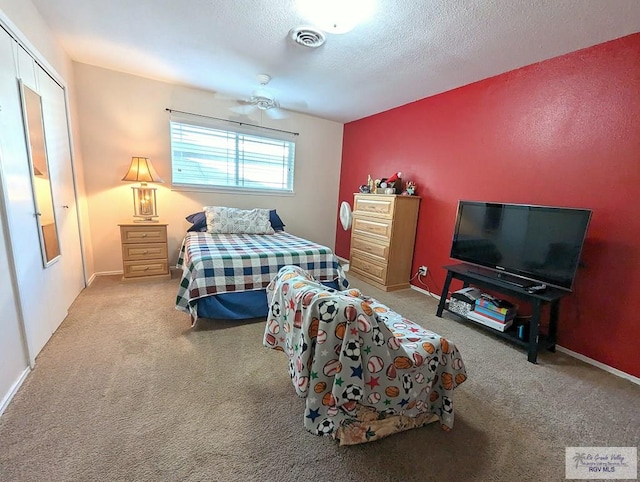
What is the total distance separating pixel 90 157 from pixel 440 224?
416 cm

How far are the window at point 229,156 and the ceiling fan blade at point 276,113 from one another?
213mm

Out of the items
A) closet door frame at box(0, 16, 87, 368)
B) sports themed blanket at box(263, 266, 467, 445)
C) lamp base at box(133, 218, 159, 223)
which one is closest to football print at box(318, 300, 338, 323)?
sports themed blanket at box(263, 266, 467, 445)

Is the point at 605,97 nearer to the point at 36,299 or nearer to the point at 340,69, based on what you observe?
the point at 340,69

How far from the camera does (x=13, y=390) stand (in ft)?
4.95

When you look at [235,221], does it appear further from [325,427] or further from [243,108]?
[325,427]

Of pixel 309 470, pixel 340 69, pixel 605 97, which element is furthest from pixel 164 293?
pixel 605 97

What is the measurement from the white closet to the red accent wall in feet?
11.8

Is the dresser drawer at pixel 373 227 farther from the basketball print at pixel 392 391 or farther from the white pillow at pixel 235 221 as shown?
the basketball print at pixel 392 391

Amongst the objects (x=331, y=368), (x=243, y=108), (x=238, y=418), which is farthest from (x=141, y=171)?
(x=331, y=368)

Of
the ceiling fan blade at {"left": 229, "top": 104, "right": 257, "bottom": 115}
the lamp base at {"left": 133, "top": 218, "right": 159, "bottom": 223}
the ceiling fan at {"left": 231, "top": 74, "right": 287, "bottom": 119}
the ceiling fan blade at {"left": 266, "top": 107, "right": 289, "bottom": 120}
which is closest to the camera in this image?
the ceiling fan at {"left": 231, "top": 74, "right": 287, "bottom": 119}

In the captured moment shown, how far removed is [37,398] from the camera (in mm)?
1493

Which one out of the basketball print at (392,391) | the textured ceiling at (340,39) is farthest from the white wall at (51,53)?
the basketball print at (392,391)

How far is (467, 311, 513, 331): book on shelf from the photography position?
2336 millimetres

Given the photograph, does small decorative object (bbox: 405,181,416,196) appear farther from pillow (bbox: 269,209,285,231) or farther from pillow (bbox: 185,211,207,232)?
pillow (bbox: 185,211,207,232)
